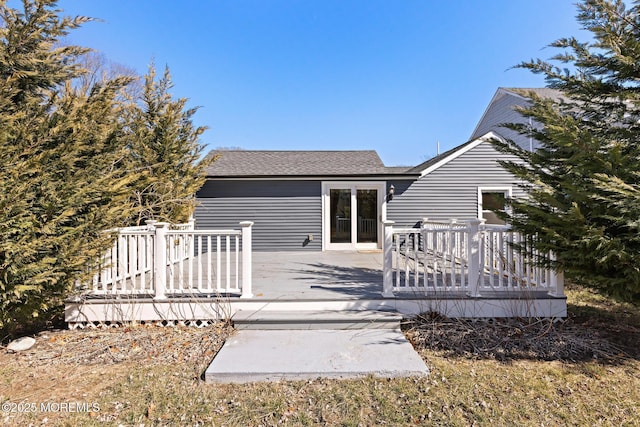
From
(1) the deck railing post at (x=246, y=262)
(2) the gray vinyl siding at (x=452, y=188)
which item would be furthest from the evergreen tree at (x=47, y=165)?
(2) the gray vinyl siding at (x=452, y=188)

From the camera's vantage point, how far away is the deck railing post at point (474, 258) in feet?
13.4

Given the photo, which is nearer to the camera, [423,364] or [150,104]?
[423,364]

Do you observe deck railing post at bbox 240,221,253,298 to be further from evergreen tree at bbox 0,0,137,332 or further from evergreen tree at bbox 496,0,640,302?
evergreen tree at bbox 496,0,640,302

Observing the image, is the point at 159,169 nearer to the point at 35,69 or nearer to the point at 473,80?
the point at 35,69

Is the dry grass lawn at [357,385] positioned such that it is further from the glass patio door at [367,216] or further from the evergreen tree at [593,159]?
the glass patio door at [367,216]

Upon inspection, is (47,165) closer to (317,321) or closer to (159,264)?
(159,264)

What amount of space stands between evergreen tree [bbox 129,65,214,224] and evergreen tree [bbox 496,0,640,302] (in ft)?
21.7

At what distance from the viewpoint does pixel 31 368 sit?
3.12m

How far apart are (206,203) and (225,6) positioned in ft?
20.7

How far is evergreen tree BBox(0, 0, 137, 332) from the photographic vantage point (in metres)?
2.99

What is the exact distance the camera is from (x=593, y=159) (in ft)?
9.71

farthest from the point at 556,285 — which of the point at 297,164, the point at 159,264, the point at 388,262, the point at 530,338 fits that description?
the point at 297,164

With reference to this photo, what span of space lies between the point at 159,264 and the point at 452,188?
8.43 m

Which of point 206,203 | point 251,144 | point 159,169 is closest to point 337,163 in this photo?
point 206,203
